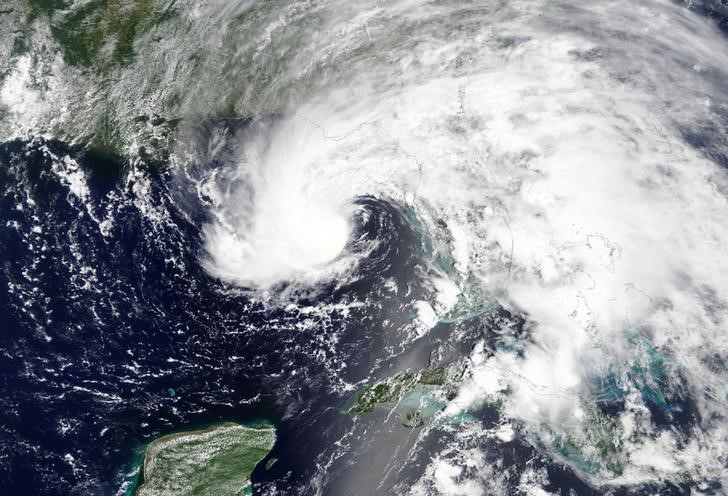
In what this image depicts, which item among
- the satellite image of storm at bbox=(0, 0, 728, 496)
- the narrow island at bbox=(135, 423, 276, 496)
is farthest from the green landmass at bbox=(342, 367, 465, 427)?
the narrow island at bbox=(135, 423, 276, 496)

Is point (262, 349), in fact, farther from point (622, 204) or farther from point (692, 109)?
point (692, 109)

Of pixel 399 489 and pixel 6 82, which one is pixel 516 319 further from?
pixel 6 82

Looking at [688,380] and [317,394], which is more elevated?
[317,394]

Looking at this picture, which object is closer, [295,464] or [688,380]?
[688,380]

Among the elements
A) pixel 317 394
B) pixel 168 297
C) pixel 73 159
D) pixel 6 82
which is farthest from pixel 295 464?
pixel 6 82

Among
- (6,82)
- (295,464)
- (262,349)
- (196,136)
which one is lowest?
(295,464)

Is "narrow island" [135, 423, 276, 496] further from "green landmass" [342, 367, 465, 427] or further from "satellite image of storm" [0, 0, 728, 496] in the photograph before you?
"green landmass" [342, 367, 465, 427]

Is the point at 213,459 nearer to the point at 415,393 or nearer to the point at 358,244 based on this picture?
the point at 415,393
